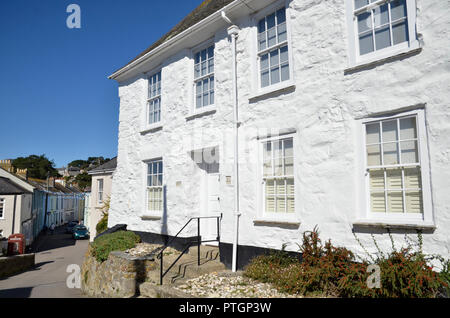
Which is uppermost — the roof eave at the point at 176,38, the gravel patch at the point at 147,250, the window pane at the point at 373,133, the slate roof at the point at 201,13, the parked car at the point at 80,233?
the slate roof at the point at 201,13

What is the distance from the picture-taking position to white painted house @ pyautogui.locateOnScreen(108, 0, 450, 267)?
5699mm

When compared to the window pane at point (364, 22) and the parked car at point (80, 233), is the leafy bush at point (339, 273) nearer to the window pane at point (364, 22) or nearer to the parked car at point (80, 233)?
the window pane at point (364, 22)

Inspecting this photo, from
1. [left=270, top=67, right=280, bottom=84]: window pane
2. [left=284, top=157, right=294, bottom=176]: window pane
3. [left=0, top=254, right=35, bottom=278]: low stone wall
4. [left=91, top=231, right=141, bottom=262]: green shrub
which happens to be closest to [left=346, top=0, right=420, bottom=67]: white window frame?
[left=270, top=67, right=280, bottom=84]: window pane

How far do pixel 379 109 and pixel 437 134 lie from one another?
1.05 meters

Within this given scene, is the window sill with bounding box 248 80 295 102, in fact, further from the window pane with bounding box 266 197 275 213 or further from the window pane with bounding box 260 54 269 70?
the window pane with bounding box 266 197 275 213

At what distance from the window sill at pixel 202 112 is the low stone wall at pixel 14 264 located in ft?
48.1

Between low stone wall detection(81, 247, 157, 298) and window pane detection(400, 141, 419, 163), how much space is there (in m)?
5.77

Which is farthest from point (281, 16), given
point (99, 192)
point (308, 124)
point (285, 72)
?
point (99, 192)

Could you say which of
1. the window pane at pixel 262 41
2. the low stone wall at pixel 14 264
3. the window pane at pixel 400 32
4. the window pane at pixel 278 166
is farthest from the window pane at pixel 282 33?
the low stone wall at pixel 14 264

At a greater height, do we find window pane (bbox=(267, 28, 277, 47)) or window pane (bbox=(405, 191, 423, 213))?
window pane (bbox=(267, 28, 277, 47))

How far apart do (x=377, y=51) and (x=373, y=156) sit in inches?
78.0

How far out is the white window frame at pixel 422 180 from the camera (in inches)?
217

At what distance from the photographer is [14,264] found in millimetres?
19250

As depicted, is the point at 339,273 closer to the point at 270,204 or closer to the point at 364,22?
the point at 270,204
